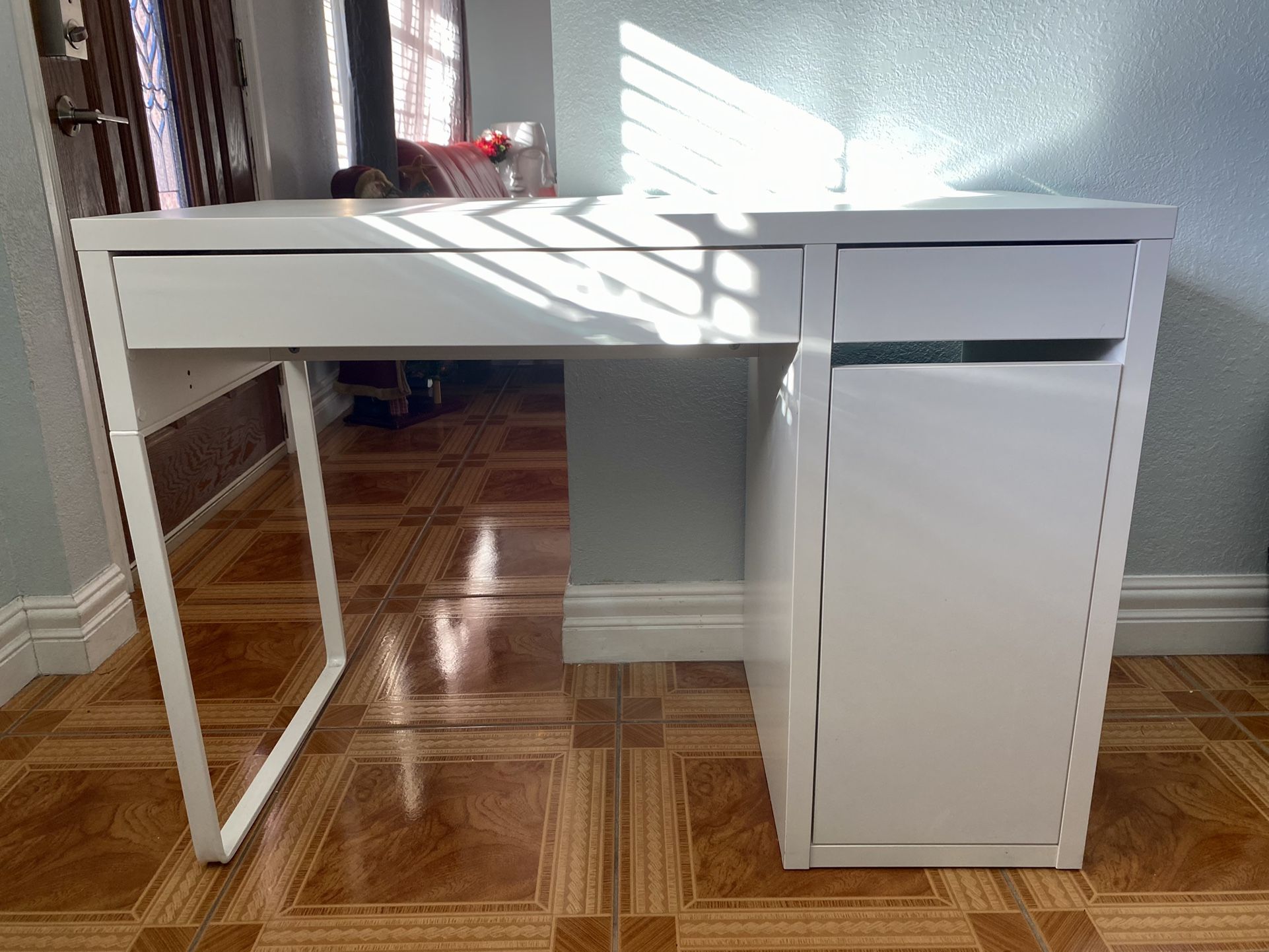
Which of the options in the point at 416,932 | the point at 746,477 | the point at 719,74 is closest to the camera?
the point at 416,932

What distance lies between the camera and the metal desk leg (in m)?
0.93

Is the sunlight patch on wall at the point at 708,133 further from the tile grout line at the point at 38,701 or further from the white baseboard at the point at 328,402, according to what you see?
the white baseboard at the point at 328,402

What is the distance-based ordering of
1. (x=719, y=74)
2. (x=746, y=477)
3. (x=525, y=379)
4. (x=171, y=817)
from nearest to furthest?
(x=171, y=817) < (x=719, y=74) < (x=746, y=477) < (x=525, y=379)

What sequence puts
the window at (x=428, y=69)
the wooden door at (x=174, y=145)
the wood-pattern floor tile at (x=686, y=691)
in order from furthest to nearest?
the window at (x=428, y=69), the wooden door at (x=174, y=145), the wood-pattern floor tile at (x=686, y=691)

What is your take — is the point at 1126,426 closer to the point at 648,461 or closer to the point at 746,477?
the point at 746,477

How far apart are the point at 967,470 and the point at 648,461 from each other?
0.59m

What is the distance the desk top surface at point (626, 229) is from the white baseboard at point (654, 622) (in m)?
0.74

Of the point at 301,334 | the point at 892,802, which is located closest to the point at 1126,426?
the point at 892,802

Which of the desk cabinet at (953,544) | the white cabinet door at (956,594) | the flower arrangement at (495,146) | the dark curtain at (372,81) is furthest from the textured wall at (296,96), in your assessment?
the white cabinet door at (956,594)

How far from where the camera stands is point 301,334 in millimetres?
867

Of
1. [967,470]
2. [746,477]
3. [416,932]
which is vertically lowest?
[416,932]

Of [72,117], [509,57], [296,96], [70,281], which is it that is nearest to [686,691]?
[70,281]

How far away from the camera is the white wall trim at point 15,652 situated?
140 cm

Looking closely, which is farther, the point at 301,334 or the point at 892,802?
the point at 892,802
